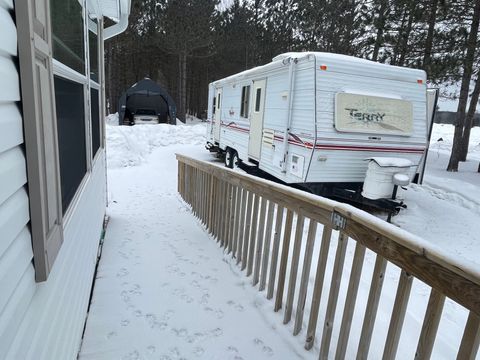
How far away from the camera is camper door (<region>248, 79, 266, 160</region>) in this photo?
27.5ft

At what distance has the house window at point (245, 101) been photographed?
9.49m

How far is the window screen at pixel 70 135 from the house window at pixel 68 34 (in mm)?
144

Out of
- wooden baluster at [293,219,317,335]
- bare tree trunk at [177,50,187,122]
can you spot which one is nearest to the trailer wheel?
wooden baluster at [293,219,317,335]

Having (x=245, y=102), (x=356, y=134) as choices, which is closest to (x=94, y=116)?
(x=356, y=134)

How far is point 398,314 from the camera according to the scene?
6.15 ft

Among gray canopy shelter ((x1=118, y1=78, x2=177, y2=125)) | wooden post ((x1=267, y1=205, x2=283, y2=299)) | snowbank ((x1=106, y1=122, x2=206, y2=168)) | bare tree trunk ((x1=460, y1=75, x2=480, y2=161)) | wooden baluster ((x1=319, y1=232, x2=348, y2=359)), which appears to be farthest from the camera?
gray canopy shelter ((x1=118, y1=78, x2=177, y2=125))

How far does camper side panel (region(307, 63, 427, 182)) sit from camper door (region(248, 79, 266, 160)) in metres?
2.17

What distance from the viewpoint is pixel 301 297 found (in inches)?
106

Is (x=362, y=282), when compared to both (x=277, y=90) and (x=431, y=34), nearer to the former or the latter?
(x=277, y=90)

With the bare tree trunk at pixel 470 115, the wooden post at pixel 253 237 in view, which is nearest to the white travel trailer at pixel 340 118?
the wooden post at pixel 253 237

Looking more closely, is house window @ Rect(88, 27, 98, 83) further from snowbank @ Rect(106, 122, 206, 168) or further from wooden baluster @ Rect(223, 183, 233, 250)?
snowbank @ Rect(106, 122, 206, 168)

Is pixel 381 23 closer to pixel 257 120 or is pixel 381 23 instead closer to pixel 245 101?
pixel 245 101

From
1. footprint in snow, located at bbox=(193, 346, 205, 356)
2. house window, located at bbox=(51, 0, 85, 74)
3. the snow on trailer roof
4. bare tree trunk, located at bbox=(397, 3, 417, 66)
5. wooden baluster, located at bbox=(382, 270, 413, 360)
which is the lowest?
footprint in snow, located at bbox=(193, 346, 205, 356)

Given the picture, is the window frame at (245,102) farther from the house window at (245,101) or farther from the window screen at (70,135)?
the window screen at (70,135)
